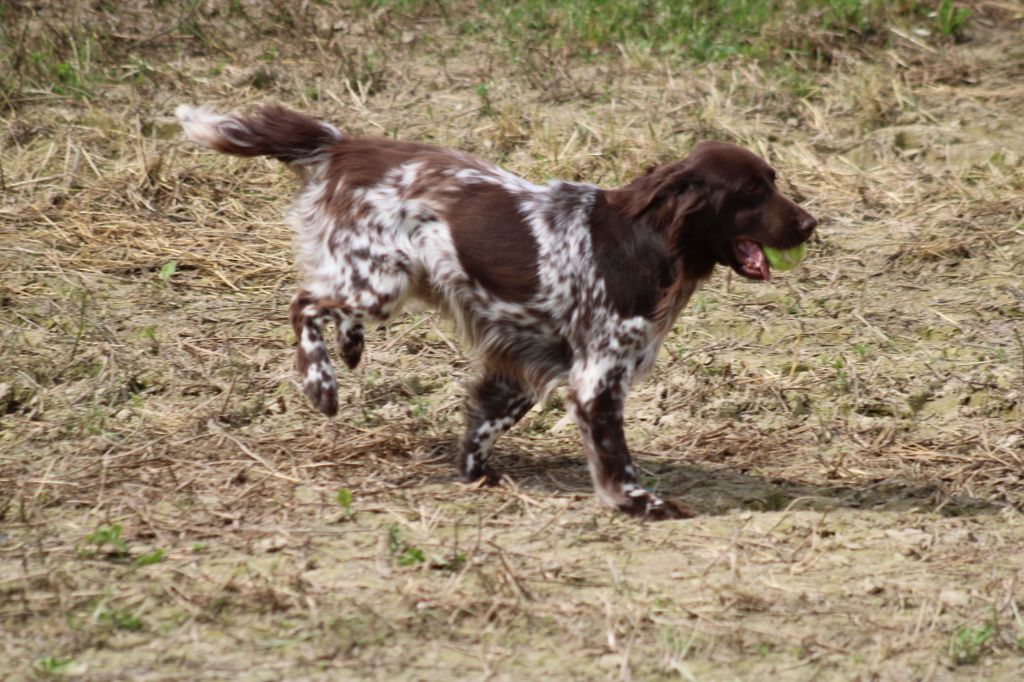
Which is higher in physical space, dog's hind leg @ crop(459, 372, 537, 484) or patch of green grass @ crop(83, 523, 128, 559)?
patch of green grass @ crop(83, 523, 128, 559)

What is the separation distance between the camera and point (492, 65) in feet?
30.2

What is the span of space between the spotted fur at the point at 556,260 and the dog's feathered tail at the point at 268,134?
0.20 meters

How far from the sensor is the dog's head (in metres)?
5.05

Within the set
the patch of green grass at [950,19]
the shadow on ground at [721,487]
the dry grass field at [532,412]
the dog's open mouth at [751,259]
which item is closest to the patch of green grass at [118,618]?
the dry grass field at [532,412]

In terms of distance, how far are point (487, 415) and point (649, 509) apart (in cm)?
75

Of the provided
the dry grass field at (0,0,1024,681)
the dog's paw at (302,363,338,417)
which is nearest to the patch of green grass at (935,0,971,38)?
the dry grass field at (0,0,1024,681)

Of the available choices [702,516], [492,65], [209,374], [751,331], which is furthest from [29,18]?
[702,516]

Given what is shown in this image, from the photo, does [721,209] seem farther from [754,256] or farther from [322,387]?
[322,387]

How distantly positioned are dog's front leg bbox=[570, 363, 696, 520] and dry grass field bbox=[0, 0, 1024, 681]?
0.12 m

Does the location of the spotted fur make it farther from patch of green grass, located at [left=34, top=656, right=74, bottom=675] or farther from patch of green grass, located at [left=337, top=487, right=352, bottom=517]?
patch of green grass, located at [left=34, top=656, right=74, bottom=675]

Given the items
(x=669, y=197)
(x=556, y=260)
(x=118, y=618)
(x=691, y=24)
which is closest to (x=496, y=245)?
(x=556, y=260)

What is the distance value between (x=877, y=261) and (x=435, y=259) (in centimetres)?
311

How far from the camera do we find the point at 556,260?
5.12 metres

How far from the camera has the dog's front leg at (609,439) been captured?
16.7 feet
